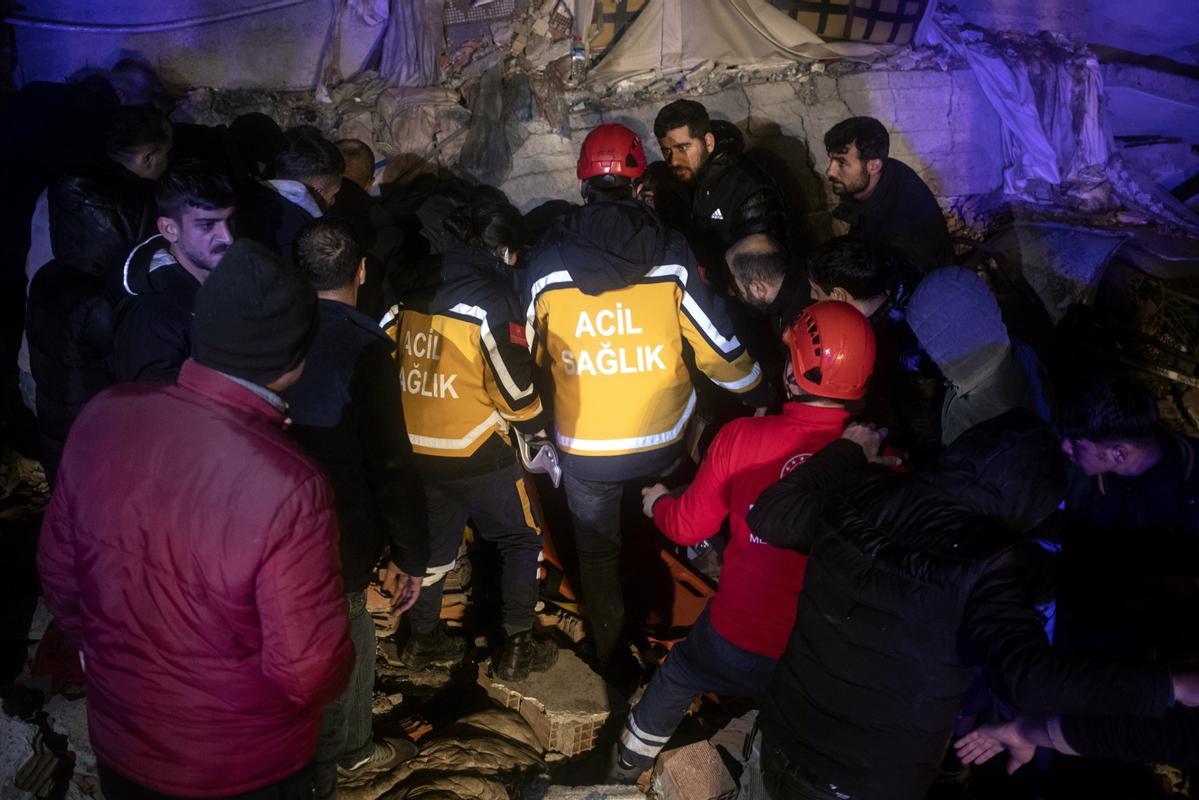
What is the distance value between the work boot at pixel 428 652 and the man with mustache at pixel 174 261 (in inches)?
77.0

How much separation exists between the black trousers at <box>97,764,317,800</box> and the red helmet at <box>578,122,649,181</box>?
2.80 meters

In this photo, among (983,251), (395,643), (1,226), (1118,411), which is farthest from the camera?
(983,251)

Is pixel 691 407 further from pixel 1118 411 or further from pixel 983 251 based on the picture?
pixel 983 251

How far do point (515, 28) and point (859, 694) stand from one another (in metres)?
6.08

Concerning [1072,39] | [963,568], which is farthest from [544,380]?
[1072,39]

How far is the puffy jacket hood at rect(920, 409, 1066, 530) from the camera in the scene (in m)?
2.34

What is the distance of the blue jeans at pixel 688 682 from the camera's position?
10.0 ft

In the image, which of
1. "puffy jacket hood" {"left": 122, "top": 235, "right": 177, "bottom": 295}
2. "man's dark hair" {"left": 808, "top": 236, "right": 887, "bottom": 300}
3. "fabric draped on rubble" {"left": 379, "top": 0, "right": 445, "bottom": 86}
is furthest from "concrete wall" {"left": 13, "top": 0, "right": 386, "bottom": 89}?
"man's dark hair" {"left": 808, "top": 236, "right": 887, "bottom": 300}

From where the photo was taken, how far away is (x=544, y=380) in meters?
4.23

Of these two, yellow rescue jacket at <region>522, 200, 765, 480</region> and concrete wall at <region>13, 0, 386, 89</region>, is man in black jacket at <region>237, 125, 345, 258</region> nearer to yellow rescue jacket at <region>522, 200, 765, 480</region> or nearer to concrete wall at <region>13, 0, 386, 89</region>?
yellow rescue jacket at <region>522, 200, 765, 480</region>

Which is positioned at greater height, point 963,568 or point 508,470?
point 963,568

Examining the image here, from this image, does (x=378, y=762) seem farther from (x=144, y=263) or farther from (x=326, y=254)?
(x=144, y=263)

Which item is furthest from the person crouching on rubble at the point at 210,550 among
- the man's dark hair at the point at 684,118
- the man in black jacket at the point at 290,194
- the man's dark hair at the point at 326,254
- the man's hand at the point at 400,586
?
the man's dark hair at the point at 684,118

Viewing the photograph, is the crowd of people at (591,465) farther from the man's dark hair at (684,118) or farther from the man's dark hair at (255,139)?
the man's dark hair at (255,139)
